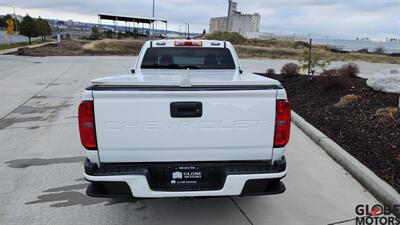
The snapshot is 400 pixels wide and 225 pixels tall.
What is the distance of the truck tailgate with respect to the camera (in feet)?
9.75

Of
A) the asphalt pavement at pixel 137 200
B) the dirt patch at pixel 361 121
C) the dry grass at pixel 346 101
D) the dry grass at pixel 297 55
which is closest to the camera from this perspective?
the asphalt pavement at pixel 137 200

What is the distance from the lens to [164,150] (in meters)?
3.11

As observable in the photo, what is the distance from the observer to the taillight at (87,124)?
296 cm

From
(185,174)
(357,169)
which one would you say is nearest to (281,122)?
(185,174)

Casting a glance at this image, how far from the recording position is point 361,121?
250 inches

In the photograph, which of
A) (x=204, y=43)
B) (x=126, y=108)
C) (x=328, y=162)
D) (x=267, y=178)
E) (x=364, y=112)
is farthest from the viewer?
(x=364, y=112)

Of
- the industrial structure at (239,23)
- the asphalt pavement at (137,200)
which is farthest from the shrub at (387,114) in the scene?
the industrial structure at (239,23)

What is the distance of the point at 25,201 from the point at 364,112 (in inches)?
234

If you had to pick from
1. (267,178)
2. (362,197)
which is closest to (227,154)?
(267,178)

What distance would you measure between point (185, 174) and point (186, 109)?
2.00ft

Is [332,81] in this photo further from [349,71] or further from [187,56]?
[187,56]

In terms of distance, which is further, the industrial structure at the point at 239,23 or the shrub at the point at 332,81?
the industrial structure at the point at 239,23

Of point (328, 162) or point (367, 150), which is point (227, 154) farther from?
point (367, 150)

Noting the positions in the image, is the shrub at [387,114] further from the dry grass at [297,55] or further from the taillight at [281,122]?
the dry grass at [297,55]
